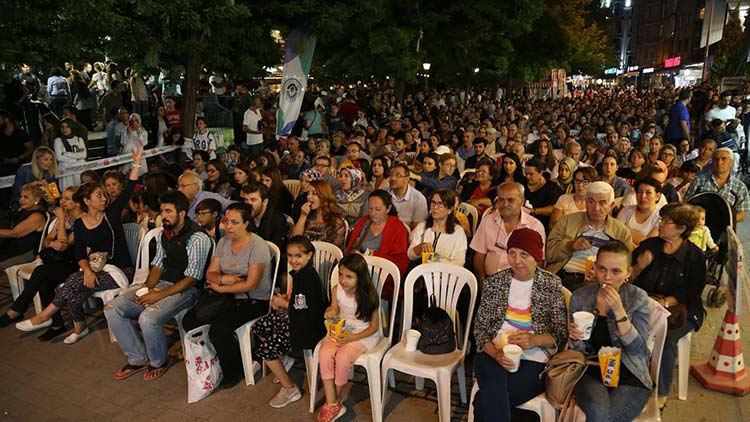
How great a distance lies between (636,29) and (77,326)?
10558 cm

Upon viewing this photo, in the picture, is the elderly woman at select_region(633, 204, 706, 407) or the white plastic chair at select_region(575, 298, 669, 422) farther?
the elderly woman at select_region(633, 204, 706, 407)

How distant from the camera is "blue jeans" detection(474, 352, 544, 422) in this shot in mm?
3373

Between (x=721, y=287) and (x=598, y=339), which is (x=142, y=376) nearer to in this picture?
(x=598, y=339)

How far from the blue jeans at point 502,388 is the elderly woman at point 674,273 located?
105 centimetres

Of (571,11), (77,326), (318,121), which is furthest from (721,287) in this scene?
(571,11)

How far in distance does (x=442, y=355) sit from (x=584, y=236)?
1.61m

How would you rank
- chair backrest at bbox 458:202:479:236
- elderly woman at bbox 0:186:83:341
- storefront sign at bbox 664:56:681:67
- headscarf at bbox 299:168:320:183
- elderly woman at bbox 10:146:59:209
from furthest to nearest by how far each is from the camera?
storefront sign at bbox 664:56:681:67 < elderly woman at bbox 10:146:59:209 < headscarf at bbox 299:168:320:183 < chair backrest at bbox 458:202:479:236 < elderly woman at bbox 0:186:83:341

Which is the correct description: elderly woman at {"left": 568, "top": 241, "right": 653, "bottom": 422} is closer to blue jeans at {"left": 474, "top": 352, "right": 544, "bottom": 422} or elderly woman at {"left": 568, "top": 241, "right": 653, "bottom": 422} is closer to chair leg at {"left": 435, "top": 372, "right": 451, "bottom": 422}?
blue jeans at {"left": 474, "top": 352, "right": 544, "bottom": 422}

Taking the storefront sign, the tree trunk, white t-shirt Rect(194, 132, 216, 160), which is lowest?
white t-shirt Rect(194, 132, 216, 160)

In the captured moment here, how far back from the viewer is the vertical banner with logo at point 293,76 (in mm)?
11578

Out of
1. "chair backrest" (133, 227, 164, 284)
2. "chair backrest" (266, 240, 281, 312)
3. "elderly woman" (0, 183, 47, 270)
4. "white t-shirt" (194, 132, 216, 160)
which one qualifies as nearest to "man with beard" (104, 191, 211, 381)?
"chair backrest" (133, 227, 164, 284)

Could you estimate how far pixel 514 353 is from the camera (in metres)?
3.41

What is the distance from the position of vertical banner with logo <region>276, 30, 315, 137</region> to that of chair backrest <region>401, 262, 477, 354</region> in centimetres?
784

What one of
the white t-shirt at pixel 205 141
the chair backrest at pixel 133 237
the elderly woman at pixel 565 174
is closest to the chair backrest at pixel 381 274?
the chair backrest at pixel 133 237
